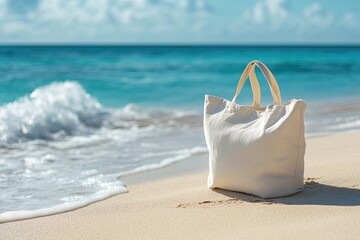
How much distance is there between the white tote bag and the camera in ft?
12.3

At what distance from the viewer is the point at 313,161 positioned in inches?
195

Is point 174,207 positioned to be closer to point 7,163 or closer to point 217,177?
point 217,177

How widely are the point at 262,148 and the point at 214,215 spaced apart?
1.68ft

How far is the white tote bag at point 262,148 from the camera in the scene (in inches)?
147

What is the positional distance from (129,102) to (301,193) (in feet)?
33.4

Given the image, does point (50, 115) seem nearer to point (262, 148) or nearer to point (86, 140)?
point (86, 140)

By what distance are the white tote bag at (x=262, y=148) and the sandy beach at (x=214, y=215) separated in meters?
0.08

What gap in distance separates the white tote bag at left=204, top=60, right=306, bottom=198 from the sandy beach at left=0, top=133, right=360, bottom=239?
0.08 meters

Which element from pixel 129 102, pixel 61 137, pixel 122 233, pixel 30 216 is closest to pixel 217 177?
pixel 122 233

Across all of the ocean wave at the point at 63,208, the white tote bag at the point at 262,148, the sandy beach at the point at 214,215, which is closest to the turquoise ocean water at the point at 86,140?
the ocean wave at the point at 63,208

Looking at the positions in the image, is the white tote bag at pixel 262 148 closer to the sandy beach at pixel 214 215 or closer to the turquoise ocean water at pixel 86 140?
the sandy beach at pixel 214 215

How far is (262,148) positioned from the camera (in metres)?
3.74

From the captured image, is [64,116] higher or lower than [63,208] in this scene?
higher

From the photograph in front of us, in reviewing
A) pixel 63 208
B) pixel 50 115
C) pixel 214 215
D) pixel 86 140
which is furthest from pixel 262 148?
pixel 50 115
